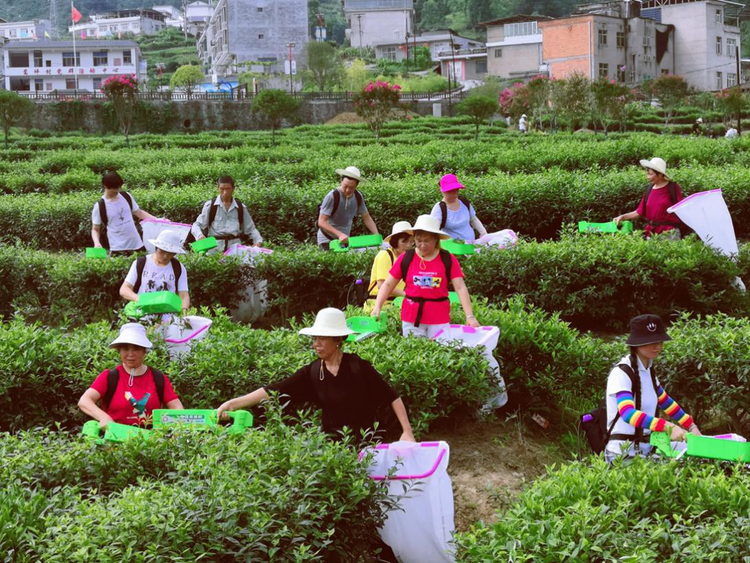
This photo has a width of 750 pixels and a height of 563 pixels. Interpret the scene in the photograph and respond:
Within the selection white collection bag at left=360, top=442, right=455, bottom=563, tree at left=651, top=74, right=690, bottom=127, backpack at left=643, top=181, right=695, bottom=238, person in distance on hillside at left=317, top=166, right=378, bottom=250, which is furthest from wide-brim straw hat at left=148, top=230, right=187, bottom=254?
tree at left=651, top=74, right=690, bottom=127

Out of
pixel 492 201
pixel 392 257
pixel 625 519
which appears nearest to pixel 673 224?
pixel 492 201

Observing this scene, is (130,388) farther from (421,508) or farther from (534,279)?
(534,279)

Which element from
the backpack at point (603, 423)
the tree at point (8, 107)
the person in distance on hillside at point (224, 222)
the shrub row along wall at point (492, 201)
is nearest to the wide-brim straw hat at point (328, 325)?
the backpack at point (603, 423)

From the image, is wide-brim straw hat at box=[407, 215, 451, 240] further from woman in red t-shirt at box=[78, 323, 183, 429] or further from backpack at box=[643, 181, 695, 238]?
backpack at box=[643, 181, 695, 238]

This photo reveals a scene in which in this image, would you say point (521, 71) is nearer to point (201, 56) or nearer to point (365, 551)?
point (201, 56)

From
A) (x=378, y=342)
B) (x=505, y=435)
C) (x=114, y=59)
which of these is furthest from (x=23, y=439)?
(x=114, y=59)

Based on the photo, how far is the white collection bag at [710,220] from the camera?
1051cm

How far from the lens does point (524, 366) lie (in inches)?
312

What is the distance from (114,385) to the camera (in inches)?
252

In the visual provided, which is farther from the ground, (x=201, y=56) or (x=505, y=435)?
(x=201, y=56)

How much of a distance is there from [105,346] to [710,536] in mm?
4689

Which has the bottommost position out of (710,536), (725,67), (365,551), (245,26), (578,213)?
(365,551)

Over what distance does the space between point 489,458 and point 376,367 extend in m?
1.06

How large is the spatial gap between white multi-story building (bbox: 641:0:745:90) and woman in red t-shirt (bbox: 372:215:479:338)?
2596 inches
